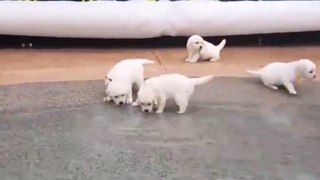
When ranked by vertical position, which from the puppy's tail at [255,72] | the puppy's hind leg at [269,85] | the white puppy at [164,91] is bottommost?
the puppy's hind leg at [269,85]

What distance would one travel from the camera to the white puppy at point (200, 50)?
8.72ft

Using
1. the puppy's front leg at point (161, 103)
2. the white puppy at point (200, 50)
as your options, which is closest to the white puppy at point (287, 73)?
the white puppy at point (200, 50)

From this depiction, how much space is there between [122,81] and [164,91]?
17cm

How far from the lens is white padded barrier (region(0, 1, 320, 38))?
279cm

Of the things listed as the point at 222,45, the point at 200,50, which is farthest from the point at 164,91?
the point at 222,45

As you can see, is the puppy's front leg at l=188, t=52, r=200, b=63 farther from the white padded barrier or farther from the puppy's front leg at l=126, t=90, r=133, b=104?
the puppy's front leg at l=126, t=90, r=133, b=104

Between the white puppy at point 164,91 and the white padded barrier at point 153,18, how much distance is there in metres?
0.87

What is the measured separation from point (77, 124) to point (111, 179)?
1.40ft

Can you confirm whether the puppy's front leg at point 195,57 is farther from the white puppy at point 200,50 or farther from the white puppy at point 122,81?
the white puppy at point 122,81

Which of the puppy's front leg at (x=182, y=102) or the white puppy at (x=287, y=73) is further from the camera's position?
the white puppy at (x=287, y=73)

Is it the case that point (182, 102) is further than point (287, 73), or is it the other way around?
point (287, 73)

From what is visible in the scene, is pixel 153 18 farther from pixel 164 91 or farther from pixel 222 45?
pixel 164 91

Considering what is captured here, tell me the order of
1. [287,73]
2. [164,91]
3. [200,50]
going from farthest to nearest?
1. [200,50]
2. [287,73]
3. [164,91]

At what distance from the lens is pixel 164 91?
2.01 m
